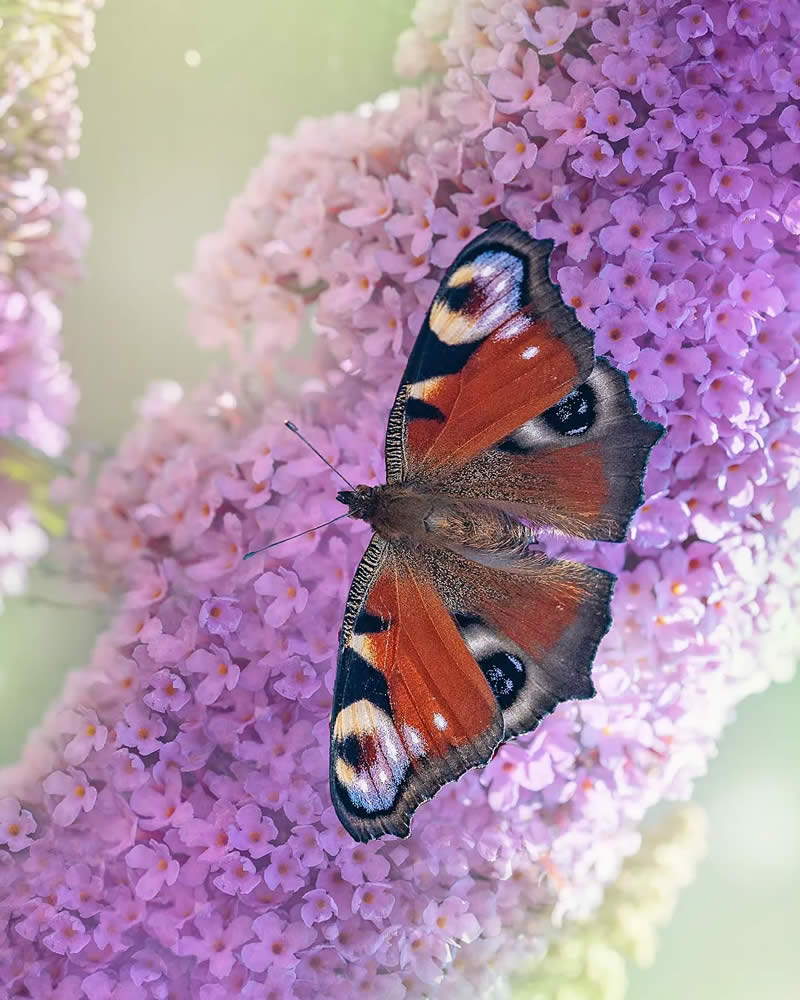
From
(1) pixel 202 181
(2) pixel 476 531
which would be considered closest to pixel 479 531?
(2) pixel 476 531

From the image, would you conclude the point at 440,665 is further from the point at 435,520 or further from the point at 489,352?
the point at 489,352

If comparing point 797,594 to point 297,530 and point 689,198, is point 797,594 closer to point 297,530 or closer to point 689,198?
point 689,198

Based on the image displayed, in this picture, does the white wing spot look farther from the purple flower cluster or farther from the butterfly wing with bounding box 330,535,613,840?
the purple flower cluster

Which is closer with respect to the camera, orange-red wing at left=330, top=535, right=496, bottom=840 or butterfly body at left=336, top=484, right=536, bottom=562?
orange-red wing at left=330, top=535, right=496, bottom=840

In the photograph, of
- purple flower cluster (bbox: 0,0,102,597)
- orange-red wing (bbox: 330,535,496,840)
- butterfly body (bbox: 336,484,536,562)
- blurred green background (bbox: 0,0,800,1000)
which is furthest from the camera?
blurred green background (bbox: 0,0,800,1000)

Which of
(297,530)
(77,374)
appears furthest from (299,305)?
(77,374)

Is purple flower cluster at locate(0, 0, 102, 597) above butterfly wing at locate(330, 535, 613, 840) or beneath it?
above

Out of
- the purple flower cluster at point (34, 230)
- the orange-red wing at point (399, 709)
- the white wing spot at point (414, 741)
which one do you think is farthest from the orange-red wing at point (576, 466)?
the purple flower cluster at point (34, 230)

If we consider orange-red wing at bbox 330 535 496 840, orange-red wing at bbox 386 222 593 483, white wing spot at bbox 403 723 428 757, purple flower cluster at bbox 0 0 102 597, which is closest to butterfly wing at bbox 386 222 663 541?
orange-red wing at bbox 386 222 593 483
